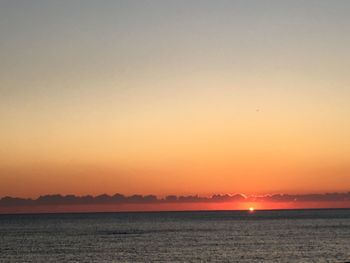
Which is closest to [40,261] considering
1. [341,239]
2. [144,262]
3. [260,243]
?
[144,262]

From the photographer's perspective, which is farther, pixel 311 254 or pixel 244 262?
pixel 311 254

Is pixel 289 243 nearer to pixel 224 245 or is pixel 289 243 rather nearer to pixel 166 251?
pixel 224 245

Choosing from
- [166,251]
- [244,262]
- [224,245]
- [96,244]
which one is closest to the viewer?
[244,262]

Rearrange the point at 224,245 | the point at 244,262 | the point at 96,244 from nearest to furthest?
the point at 244,262
the point at 224,245
the point at 96,244

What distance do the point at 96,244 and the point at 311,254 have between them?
44.8 m

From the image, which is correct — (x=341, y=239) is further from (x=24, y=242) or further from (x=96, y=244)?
(x=24, y=242)

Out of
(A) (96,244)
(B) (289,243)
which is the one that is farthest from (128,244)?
(B) (289,243)

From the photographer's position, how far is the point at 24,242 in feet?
422

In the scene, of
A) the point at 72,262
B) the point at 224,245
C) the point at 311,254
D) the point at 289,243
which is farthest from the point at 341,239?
the point at 72,262

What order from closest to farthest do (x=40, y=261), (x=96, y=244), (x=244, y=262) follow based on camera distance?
(x=244, y=262) < (x=40, y=261) < (x=96, y=244)

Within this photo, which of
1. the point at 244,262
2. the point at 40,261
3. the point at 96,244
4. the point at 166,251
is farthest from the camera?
the point at 96,244

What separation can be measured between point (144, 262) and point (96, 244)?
118ft

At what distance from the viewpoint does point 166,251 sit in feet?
341

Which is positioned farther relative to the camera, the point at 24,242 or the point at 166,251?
the point at 24,242
